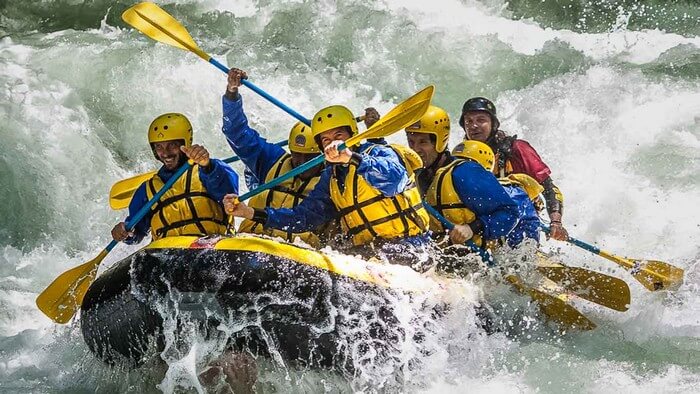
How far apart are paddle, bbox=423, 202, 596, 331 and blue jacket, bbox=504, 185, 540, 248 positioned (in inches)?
9.9

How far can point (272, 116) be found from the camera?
817 centimetres

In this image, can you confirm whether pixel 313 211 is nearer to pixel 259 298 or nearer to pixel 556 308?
pixel 259 298

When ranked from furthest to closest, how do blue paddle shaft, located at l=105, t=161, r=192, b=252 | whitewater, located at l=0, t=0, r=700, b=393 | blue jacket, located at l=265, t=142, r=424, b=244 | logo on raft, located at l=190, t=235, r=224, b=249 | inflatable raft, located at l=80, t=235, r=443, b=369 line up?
whitewater, located at l=0, t=0, r=700, b=393
blue paddle shaft, located at l=105, t=161, r=192, b=252
blue jacket, located at l=265, t=142, r=424, b=244
logo on raft, located at l=190, t=235, r=224, b=249
inflatable raft, located at l=80, t=235, r=443, b=369

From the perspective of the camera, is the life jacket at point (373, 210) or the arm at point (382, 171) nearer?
the arm at point (382, 171)

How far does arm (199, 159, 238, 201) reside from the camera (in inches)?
181

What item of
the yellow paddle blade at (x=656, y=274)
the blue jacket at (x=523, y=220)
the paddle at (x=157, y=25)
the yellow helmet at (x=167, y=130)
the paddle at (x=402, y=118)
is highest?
the paddle at (x=157, y=25)

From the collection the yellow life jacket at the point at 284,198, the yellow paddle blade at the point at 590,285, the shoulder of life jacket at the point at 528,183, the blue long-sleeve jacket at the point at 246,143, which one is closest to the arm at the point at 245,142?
the blue long-sleeve jacket at the point at 246,143

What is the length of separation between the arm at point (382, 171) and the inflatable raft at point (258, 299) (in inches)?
14.1

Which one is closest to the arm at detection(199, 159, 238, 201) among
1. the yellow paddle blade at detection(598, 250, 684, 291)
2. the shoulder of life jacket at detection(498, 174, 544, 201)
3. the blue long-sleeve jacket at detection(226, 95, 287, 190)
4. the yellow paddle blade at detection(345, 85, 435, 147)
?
the blue long-sleeve jacket at detection(226, 95, 287, 190)

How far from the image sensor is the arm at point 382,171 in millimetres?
4121

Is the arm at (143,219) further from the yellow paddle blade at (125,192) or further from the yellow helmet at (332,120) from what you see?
the yellow helmet at (332,120)

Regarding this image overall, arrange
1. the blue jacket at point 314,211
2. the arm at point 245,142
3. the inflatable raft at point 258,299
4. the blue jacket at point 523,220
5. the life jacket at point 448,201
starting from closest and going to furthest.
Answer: the inflatable raft at point 258,299, the blue jacket at point 314,211, the life jacket at point 448,201, the blue jacket at point 523,220, the arm at point 245,142

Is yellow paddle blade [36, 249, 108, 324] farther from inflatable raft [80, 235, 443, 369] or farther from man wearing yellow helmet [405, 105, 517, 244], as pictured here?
man wearing yellow helmet [405, 105, 517, 244]

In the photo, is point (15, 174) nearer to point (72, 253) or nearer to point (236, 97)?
point (72, 253)
